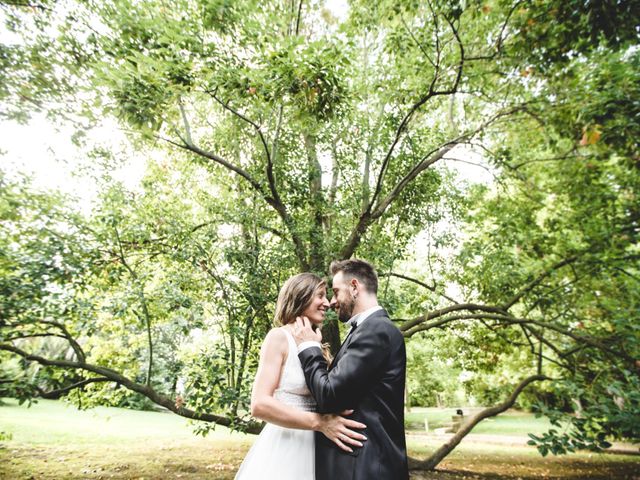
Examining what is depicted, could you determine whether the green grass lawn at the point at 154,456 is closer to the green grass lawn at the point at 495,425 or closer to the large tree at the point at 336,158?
the large tree at the point at 336,158

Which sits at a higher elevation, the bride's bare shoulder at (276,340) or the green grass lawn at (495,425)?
the bride's bare shoulder at (276,340)

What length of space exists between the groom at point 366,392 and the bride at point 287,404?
0.14m

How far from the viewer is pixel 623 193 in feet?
26.4

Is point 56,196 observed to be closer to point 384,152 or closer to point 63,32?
point 63,32

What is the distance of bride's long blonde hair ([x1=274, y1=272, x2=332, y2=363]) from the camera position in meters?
2.91

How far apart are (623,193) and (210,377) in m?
9.42

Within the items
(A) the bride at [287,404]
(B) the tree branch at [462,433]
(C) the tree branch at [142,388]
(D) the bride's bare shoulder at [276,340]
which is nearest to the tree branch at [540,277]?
(B) the tree branch at [462,433]

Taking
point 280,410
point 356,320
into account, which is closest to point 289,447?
point 280,410

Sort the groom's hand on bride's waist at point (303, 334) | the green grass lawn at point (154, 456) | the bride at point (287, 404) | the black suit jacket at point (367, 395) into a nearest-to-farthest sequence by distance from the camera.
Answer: the black suit jacket at point (367, 395) → the bride at point (287, 404) → the groom's hand on bride's waist at point (303, 334) → the green grass lawn at point (154, 456)

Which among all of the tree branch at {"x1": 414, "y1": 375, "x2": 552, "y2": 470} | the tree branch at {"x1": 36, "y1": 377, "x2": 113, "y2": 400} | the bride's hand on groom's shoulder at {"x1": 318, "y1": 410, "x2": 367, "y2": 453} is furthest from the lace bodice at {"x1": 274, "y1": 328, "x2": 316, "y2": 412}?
the tree branch at {"x1": 414, "y1": 375, "x2": 552, "y2": 470}

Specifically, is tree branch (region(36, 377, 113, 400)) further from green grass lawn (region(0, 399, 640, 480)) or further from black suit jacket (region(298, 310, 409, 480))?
black suit jacket (region(298, 310, 409, 480))

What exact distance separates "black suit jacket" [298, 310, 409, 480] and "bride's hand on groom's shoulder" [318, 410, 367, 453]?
5 cm

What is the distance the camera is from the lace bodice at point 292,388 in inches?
105

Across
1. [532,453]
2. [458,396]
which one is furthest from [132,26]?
[458,396]
